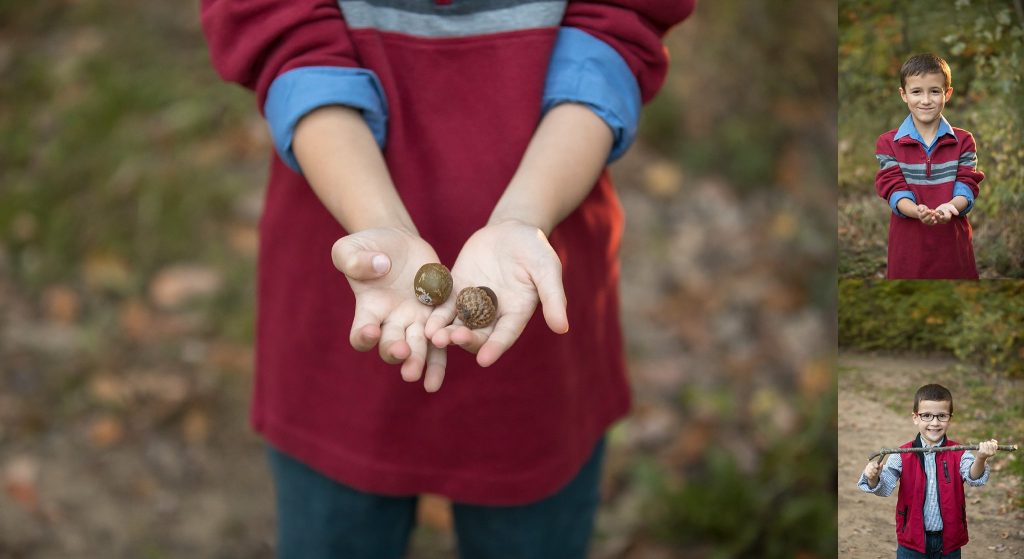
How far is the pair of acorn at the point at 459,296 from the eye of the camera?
1.21 meters

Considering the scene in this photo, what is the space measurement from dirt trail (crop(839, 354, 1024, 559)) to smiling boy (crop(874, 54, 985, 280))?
110 millimetres

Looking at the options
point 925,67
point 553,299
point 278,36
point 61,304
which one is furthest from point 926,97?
point 61,304

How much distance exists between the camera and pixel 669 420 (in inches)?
133

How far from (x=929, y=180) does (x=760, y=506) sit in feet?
6.67

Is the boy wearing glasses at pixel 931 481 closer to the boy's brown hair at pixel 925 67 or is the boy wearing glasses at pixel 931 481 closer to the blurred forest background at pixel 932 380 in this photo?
the blurred forest background at pixel 932 380

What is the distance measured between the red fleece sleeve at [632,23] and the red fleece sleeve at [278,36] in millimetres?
367

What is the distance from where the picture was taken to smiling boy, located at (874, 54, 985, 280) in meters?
1.05

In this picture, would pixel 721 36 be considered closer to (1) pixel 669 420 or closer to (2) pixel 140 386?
(1) pixel 669 420

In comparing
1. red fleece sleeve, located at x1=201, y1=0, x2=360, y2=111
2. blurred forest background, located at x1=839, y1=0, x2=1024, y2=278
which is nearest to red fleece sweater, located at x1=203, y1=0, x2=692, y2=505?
red fleece sleeve, located at x1=201, y1=0, x2=360, y2=111

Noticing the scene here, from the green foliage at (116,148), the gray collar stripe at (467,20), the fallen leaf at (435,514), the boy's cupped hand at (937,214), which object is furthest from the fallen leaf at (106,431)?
the boy's cupped hand at (937,214)

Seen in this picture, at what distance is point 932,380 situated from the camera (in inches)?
39.8

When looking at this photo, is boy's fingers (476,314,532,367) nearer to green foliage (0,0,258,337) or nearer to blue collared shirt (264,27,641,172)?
blue collared shirt (264,27,641,172)

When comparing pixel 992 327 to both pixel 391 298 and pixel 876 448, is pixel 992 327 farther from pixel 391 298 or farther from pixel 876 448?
pixel 391 298

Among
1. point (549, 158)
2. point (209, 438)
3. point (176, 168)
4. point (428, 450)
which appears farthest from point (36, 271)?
point (549, 158)
